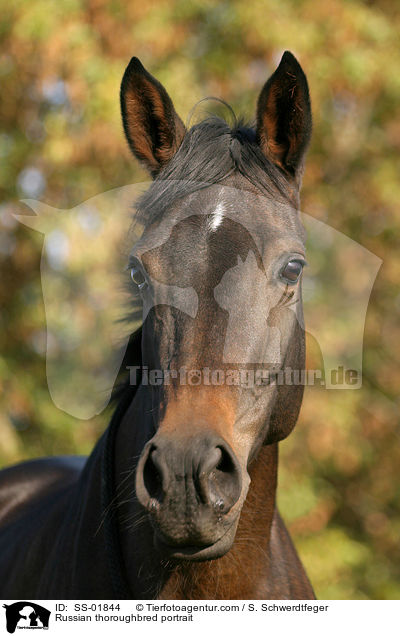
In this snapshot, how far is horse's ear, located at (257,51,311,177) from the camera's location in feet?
9.31

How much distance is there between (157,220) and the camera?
8.67ft

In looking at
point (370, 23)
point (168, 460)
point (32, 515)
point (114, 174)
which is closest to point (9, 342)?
point (114, 174)

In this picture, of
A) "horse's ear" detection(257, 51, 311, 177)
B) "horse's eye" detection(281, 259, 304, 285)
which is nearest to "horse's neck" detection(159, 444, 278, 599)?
"horse's eye" detection(281, 259, 304, 285)

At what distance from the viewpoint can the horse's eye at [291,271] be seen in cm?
255

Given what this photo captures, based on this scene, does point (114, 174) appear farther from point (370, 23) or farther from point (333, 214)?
point (370, 23)

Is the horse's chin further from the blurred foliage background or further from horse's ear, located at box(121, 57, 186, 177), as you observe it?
the blurred foliage background

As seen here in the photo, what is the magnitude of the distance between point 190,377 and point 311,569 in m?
7.18

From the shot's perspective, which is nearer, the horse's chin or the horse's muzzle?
the horse's muzzle
